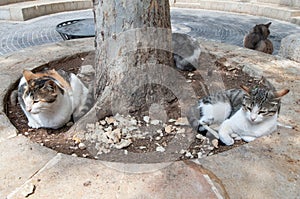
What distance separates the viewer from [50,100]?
1.72 m

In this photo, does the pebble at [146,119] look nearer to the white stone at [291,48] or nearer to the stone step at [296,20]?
the white stone at [291,48]

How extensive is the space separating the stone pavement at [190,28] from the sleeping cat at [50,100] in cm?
300

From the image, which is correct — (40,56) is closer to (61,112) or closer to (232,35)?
(61,112)

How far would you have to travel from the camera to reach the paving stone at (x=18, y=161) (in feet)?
3.87

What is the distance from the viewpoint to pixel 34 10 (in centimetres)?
666

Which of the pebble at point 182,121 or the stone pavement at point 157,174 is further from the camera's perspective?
the pebble at point 182,121

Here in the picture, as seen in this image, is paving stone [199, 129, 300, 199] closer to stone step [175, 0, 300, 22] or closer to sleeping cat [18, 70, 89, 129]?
sleeping cat [18, 70, 89, 129]

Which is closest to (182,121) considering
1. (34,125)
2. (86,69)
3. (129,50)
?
(129,50)

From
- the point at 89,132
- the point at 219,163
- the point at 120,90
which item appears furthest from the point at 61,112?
the point at 219,163

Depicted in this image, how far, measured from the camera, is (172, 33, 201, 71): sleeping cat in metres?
2.76

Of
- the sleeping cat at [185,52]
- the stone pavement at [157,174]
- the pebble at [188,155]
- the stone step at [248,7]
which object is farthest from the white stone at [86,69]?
the stone step at [248,7]

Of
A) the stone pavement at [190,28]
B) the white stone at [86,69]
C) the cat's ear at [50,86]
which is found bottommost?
the stone pavement at [190,28]

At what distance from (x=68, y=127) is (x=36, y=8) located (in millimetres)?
5783

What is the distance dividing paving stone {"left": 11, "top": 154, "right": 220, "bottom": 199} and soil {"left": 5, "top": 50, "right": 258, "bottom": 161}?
0.26 m
